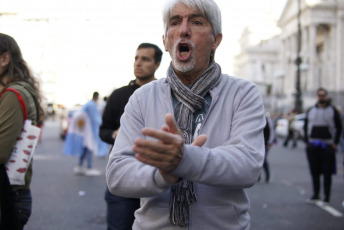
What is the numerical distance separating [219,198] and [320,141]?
22.6 ft

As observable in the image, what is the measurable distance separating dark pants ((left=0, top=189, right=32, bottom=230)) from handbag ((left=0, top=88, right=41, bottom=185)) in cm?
9

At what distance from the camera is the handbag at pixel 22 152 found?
9.12 feet

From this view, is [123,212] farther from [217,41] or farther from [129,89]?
[217,41]

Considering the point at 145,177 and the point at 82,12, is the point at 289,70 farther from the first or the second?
the point at 145,177

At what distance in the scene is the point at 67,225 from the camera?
6.03 m

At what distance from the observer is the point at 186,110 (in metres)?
1.95

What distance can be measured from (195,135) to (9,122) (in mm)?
1315

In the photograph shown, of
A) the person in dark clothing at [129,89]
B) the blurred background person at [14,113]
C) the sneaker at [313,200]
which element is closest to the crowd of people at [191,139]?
the blurred background person at [14,113]

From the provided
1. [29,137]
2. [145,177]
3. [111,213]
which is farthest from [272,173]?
[145,177]

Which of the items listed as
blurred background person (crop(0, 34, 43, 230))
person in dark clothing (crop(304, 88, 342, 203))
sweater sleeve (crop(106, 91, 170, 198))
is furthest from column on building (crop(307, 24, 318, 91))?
sweater sleeve (crop(106, 91, 170, 198))

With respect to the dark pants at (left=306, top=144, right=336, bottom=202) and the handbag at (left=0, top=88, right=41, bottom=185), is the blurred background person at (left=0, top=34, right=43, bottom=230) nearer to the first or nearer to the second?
the handbag at (left=0, top=88, right=41, bottom=185)

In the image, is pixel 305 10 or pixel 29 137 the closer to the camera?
pixel 29 137

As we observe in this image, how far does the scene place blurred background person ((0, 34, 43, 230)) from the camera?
2.68 meters

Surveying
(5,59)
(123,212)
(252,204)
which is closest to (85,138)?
(252,204)
